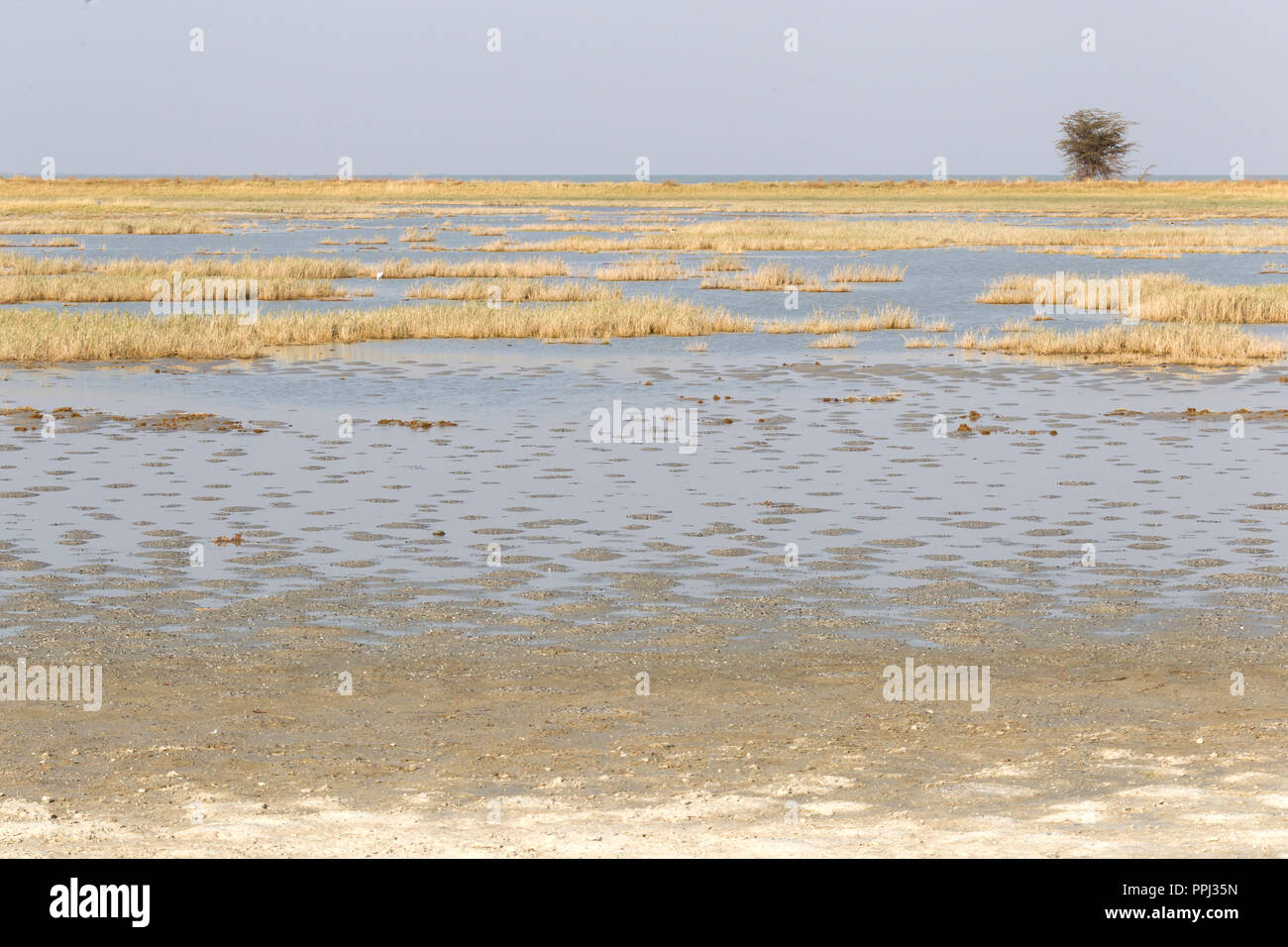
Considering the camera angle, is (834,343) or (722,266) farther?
(722,266)

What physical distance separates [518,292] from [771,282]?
888cm

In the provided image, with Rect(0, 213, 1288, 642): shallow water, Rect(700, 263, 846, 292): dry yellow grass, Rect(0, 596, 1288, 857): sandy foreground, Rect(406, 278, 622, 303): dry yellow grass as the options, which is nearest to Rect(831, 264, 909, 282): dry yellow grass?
Rect(700, 263, 846, 292): dry yellow grass

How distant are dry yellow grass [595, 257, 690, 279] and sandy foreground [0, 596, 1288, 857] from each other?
38555mm

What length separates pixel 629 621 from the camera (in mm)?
12523

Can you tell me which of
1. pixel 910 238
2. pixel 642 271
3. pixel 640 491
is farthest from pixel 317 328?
pixel 910 238

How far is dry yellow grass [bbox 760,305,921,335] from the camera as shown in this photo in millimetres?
37375

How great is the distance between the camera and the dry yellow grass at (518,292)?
43625 millimetres

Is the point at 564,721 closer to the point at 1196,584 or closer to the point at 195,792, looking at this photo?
the point at 195,792

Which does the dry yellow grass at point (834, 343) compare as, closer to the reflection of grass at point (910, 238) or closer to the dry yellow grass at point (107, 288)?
the dry yellow grass at point (107, 288)

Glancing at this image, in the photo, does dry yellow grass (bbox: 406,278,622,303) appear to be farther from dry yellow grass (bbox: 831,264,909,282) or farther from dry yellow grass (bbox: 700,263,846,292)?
dry yellow grass (bbox: 831,264,909,282)

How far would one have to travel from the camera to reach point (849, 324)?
37.8 metres

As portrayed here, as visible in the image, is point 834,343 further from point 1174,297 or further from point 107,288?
point 107,288

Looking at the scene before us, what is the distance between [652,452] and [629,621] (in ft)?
28.3
